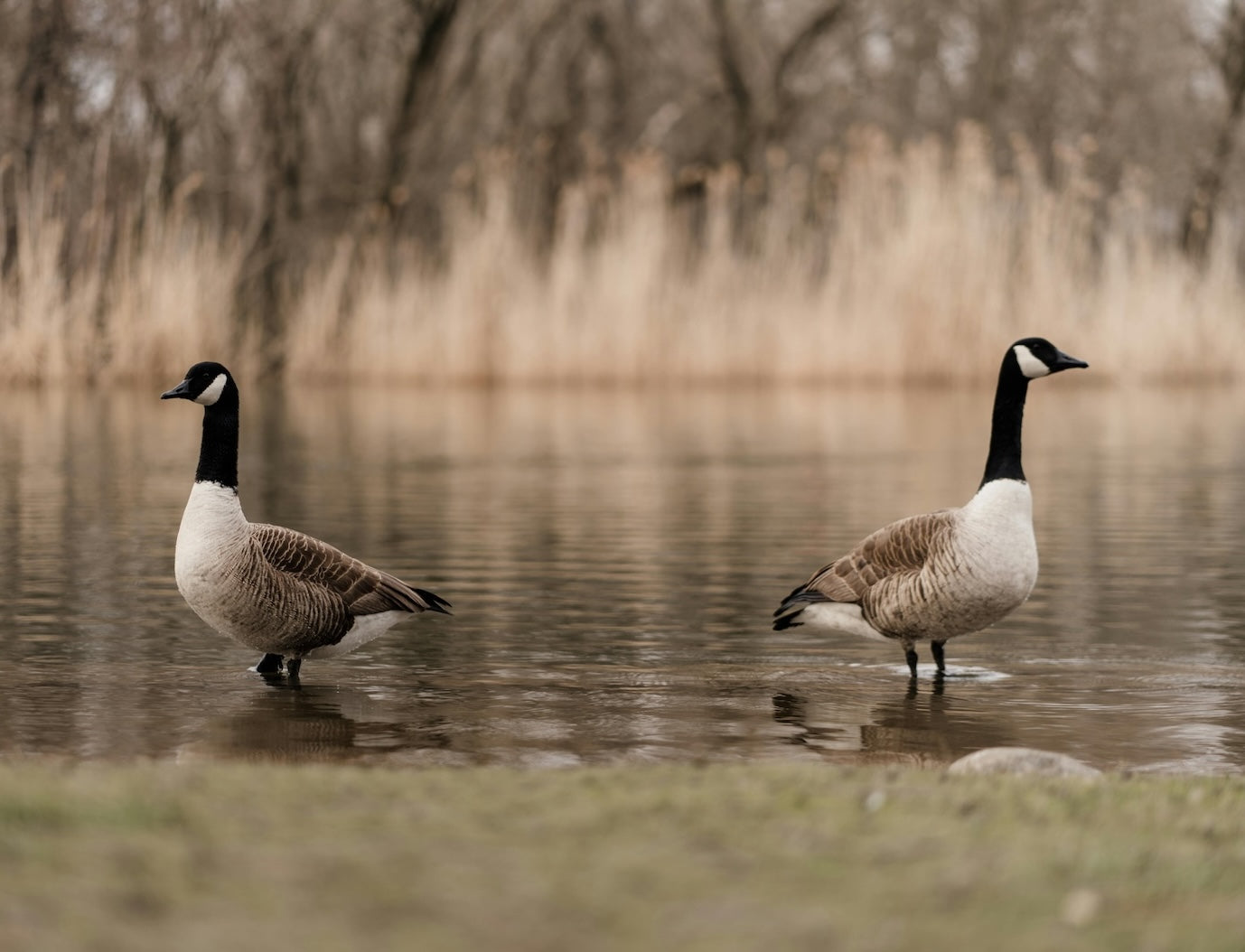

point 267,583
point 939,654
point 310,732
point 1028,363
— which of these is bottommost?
point 310,732

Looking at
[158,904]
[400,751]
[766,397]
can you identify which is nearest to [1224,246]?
[766,397]

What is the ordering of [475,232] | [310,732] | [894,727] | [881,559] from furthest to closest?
[475,232] → [881,559] → [894,727] → [310,732]

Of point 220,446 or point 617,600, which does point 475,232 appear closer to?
point 617,600

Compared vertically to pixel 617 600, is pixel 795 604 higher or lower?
higher

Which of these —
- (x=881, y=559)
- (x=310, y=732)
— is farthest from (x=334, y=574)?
(x=881, y=559)

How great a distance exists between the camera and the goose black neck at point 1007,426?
723 cm

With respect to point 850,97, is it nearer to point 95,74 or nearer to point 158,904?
point 95,74

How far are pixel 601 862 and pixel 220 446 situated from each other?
3977 millimetres

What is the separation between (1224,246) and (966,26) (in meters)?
15.3

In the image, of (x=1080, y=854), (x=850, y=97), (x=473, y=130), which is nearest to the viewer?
(x=1080, y=854)

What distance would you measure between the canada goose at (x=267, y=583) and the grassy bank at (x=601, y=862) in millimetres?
2200

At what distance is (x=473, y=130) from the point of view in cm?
3195

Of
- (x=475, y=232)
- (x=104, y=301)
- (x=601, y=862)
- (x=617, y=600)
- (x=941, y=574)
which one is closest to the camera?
(x=601, y=862)

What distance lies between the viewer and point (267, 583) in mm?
6707
